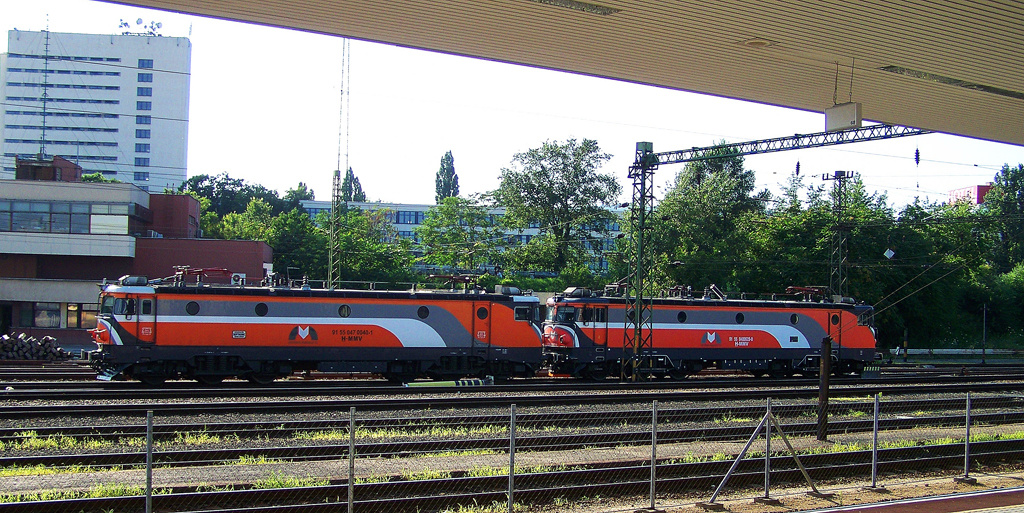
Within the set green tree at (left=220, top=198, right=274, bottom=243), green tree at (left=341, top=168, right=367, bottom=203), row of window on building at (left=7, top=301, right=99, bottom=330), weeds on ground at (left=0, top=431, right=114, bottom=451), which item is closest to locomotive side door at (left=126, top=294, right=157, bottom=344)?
weeds on ground at (left=0, top=431, right=114, bottom=451)

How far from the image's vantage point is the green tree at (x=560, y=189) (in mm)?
64875

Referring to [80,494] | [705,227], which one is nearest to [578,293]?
[80,494]

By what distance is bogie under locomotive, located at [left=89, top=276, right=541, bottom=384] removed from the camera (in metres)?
23.3

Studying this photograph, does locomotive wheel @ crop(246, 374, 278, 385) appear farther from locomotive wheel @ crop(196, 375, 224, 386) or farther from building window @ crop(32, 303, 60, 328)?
building window @ crop(32, 303, 60, 328)

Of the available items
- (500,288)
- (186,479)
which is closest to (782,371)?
(500,288)

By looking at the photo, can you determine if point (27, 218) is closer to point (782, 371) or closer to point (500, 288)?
point (500, 288)

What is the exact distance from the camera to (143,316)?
23.2 metres

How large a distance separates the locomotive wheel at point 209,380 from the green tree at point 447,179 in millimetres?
80771

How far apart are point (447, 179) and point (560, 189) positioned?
43238mm

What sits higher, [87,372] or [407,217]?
[407,217]

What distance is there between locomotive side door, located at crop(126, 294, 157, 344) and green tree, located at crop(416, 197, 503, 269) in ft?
134

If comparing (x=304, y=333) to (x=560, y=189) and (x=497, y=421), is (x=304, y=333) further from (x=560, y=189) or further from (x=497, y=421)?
(x=560, y=189)

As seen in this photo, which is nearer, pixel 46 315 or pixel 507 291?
pixel 507 291

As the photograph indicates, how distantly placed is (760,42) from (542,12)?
15.5ft
